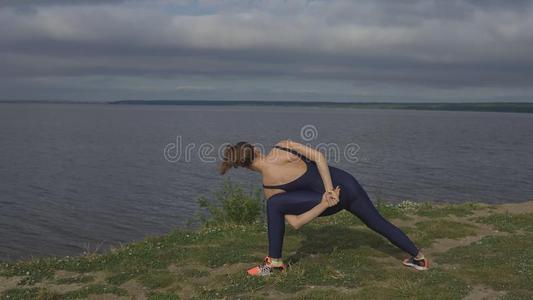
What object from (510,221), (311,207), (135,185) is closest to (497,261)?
(311,207)

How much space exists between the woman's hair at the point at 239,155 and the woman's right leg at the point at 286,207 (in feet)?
2.65

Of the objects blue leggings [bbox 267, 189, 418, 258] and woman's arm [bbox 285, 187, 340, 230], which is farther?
blue leggings [bbox 267, 189, 418, 258]

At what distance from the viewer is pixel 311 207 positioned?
8562mm

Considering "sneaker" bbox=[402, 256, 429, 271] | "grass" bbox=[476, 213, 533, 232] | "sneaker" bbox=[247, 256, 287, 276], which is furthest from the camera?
"grass" bbox=[476, 213, 533, 232]

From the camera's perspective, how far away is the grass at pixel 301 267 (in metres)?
8.38

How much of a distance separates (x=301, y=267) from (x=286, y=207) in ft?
4.44

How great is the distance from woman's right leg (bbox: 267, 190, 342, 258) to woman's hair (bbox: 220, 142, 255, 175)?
0.81m

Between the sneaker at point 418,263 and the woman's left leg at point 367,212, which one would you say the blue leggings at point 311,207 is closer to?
the woman's left leg at point 367,212

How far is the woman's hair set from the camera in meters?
8.41

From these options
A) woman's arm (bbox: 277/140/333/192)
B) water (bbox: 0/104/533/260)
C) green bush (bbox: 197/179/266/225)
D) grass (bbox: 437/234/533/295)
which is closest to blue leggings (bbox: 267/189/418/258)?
woman's arm (bbox: 277/140/333/192)

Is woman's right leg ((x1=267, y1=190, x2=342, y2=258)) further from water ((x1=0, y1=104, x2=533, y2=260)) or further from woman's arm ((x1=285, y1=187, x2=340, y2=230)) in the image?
water ((x1=0, y1=104, x2=533, y2=260))

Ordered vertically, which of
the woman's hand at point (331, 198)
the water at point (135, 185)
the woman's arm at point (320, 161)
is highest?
the woman's arm at point (320, 161)

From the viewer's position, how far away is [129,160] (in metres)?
50.3

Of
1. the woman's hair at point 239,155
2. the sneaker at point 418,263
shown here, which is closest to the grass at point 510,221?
the sneaker at point 418,263
